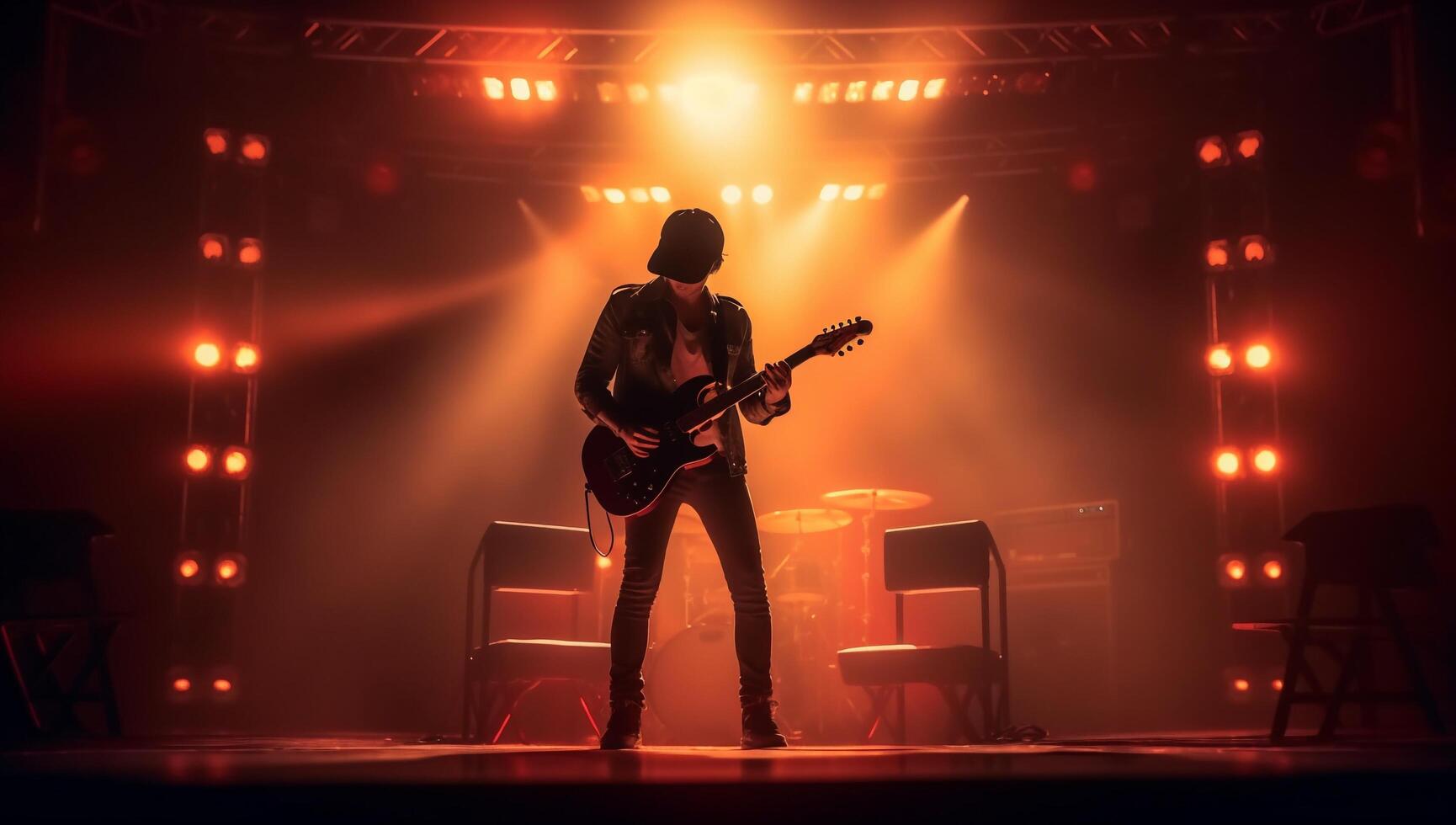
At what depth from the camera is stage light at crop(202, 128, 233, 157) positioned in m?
7.60

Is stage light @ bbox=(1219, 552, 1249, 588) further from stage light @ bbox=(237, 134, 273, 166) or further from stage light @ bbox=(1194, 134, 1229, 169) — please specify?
stage light @ bbox=(237, 134, 273, 166)

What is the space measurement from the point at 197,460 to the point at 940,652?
4.93 m

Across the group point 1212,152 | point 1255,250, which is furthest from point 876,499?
point 1212,152

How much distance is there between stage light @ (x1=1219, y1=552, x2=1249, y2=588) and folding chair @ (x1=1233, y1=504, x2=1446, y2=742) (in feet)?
6.45

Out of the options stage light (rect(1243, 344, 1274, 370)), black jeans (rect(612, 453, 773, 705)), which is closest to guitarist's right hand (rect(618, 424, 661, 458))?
black jeans (rect(612, 453, 773, 705))

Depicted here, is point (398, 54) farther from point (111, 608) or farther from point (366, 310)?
point (111, 608)

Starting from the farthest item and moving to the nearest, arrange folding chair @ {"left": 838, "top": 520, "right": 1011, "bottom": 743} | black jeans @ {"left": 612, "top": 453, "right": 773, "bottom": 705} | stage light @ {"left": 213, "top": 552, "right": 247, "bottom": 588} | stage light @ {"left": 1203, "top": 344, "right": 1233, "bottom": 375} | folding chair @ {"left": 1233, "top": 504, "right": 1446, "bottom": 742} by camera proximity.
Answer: stage light @ {"left": 1203, "top": 344, "right": 1233, "bottom": 375} < stage light @ {"left": 213, "top": 552, "right": 247, "bottom": 588} < folding chair @ {"left": 838, "top": 520, "right": 1011, "bottom": 743} < folding chair @ {"left": 1233, "top": 504, "right": 1446, "bottom": 742} < black jeans @ {"left": 612, "top": 453, "right": 773, "bottom": 705}

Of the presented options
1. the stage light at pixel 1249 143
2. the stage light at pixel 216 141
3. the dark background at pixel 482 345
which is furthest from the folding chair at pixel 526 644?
the stage light at pixel 1249 143

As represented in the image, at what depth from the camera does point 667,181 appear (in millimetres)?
8867

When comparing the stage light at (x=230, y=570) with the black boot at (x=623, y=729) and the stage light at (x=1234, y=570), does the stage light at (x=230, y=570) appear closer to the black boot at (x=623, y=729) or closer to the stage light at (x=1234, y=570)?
the black boot at (x=623, y=729)

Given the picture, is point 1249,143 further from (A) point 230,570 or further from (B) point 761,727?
(A) point 230,570

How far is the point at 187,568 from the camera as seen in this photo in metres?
7.30

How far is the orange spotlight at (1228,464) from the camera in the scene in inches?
298

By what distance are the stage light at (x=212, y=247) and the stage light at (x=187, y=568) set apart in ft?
6.48
